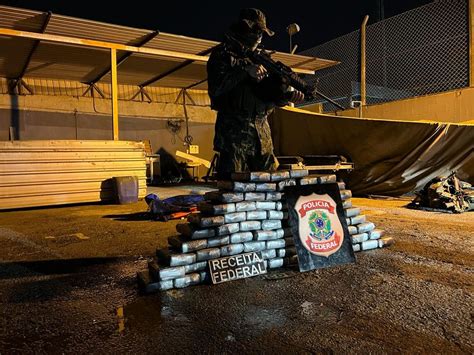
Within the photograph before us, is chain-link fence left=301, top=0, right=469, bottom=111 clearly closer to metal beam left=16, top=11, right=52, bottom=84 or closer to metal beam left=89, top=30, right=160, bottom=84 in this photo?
metal beam left=89, top=30, right=160, bottom=84

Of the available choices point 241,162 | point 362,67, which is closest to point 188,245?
point 241,162

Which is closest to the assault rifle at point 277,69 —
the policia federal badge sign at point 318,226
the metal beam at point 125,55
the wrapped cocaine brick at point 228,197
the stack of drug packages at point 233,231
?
the stack of drug packages at point 233,231

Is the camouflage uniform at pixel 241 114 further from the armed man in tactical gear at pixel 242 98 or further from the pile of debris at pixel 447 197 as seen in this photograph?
the pile of debris at pixel 447 197

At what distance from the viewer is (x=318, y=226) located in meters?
3.29

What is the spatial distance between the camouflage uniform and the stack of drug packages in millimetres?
221

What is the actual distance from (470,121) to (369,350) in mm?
7304

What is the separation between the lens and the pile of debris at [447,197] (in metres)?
6.13

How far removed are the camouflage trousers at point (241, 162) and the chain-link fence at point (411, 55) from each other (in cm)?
396

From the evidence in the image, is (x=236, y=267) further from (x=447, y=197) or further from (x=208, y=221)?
(x=447, y=197)

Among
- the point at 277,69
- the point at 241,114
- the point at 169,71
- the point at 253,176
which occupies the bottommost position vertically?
the point at 253,176

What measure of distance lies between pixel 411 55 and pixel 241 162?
7.06 meters

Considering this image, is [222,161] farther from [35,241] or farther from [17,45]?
[17,45]

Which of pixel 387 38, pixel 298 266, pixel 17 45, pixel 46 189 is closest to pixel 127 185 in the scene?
pixel 46 189

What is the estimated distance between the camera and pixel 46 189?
7.79 meters
